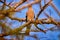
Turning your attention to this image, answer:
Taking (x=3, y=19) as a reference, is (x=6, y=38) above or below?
below

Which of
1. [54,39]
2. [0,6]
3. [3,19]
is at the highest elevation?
[0,6]

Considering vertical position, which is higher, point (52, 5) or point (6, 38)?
point (52, 5)

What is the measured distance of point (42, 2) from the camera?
5.73 ft

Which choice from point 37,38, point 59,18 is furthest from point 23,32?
point 59,18

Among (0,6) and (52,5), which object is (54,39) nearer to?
(52,5)

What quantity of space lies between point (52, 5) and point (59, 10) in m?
0.09

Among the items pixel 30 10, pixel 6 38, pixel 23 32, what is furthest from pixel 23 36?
pixel 30 10

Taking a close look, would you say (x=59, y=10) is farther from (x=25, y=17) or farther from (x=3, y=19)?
(x=3, y=19)

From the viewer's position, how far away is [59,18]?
1738mm

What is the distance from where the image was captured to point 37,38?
1.70 meters

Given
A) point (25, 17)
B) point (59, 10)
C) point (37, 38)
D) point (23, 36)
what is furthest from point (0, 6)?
point (59, 10)

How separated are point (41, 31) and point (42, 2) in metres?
0.30

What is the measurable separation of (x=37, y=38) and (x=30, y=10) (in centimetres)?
30

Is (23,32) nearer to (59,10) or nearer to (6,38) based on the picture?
(6,38)
